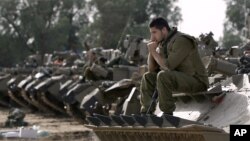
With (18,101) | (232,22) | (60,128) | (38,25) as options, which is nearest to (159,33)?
(60,128)

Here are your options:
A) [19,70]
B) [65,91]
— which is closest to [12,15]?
[19,70]

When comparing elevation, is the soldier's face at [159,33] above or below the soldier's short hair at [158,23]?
below

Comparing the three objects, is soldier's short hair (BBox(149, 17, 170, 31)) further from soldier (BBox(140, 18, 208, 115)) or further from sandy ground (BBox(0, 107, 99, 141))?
sandy ground (BBox(0, 107, 99, 141))

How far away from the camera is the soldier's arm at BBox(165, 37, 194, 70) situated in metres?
6.78

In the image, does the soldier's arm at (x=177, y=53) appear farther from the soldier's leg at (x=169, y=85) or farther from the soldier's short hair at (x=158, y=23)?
the soldier's short hair at (x=158, y=23)

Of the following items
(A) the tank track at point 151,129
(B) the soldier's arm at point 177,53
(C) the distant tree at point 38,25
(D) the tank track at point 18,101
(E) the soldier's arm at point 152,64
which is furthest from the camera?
(C) the distant tree at point 38,25

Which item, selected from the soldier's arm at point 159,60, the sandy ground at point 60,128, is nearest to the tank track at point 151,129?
the soldier's arm at point 159,60

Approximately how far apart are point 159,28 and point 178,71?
43cm

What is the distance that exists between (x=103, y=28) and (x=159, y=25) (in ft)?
145

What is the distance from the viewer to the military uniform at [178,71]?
22.0 feet

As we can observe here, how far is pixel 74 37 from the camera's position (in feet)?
187

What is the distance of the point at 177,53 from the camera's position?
22.2 feet

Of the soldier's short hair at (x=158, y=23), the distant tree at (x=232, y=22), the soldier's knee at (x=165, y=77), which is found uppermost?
the soldier's short hair at (x=158, y=23)

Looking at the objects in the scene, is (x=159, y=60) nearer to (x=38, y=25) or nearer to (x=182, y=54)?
(x=182, y=54)
